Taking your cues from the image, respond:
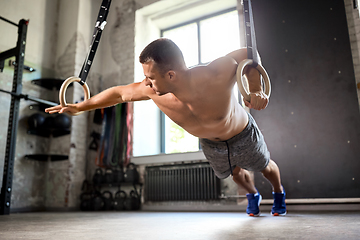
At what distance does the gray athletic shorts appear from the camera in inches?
83.4

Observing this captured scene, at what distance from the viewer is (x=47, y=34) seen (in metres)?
5.94

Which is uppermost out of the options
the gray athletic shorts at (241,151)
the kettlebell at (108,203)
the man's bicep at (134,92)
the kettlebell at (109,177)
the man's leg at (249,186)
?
the man's bicep at (134,92)

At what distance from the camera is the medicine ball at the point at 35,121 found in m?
4.91

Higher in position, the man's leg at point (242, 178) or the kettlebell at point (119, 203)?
the man's leg at point (242, 178)

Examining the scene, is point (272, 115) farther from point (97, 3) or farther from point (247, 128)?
point (97, 3)

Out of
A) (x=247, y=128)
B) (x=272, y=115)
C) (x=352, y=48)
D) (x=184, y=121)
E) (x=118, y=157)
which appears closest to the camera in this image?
(x=184, y=121)

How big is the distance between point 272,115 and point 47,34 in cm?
469

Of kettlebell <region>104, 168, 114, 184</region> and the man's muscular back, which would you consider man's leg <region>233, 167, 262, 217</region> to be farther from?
kettlebell <region>104, 168, 114, 184</region>

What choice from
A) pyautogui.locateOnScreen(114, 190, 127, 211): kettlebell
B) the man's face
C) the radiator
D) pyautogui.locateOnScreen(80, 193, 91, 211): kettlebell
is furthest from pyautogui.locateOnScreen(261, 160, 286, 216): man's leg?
pyautogui.locateOnScreen(80, 193, 91, 211): kettlebell

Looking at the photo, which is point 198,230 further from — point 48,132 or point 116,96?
point 48,132

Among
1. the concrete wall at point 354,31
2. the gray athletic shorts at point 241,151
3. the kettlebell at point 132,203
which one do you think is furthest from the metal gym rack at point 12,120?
the concrete wall at point 354,31

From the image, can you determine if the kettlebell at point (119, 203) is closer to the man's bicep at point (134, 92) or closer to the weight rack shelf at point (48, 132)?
the weight rack shelf at point (48, 132)

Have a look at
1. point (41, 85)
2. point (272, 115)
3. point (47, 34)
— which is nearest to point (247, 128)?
point (272, 115)

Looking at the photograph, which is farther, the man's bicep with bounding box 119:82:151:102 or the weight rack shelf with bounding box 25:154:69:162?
the weight rack shelf with bounding box 25:154:69:162
